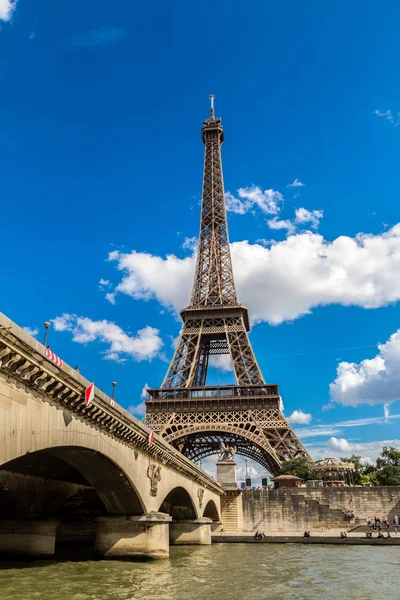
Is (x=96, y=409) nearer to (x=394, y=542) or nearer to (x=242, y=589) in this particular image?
(x=242, y=589)

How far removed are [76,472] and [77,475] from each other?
3.87 ft

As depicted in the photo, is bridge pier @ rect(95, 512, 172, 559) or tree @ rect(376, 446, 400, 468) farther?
tree @ rect(376, 446, 400, 468)

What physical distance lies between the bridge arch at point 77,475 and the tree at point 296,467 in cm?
3278

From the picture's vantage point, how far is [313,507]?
170 ft

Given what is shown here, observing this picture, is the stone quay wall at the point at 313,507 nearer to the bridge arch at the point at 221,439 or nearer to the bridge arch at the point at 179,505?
the bridge arch at the point at 221,439

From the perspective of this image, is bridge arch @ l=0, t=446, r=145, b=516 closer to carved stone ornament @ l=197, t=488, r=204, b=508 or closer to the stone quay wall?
carved stone ornament @ l=197, t=488, r=204, b=508

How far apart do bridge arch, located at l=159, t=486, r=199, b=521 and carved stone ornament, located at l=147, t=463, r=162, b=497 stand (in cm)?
777

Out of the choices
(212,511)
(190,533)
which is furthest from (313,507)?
(190,533)

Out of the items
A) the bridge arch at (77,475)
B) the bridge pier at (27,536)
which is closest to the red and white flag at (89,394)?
the bridge arch at (77,475)

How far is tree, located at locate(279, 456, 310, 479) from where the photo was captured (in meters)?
57.7

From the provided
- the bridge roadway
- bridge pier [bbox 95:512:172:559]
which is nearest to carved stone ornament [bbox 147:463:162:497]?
the bridge roadway

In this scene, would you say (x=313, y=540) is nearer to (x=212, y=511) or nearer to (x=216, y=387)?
(x=212, y=511)

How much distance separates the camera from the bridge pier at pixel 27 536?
2602 centimetres

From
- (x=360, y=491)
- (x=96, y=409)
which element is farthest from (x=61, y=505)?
(x=360, y=491)
